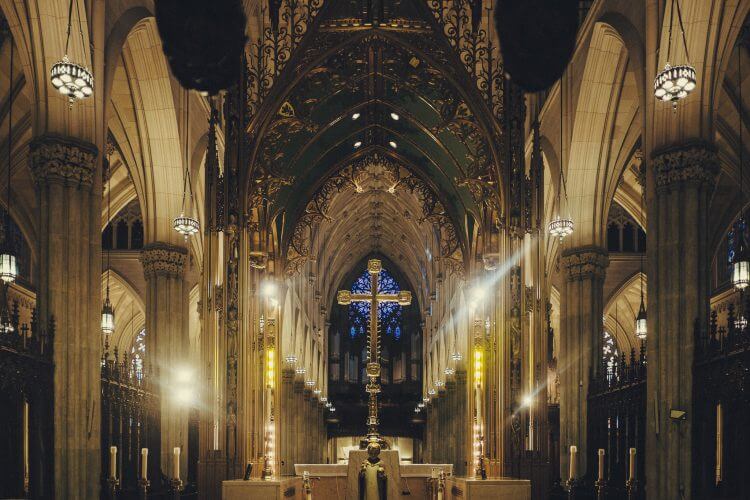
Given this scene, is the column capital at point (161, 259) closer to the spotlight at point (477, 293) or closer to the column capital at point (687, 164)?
the spotlight at point (477, 293)

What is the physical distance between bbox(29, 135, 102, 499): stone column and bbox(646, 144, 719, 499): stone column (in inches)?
362

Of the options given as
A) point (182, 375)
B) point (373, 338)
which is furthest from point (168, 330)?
point (373, 338)

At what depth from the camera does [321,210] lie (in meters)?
23.2

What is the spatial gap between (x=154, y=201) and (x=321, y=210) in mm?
4272

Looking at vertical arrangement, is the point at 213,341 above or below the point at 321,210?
below

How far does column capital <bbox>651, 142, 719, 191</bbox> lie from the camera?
15.9m

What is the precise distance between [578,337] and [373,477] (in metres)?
10.4

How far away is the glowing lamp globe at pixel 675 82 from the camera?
13.1 meters

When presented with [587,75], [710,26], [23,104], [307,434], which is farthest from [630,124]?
[307,434]

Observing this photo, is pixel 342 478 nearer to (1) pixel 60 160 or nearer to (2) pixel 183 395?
(2) pixel 183 395

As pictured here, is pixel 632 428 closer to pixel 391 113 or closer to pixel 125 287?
pixel 391 113

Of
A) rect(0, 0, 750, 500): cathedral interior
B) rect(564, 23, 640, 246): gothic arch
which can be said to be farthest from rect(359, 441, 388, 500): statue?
rect(564, 23, 640, 246): gothic arch

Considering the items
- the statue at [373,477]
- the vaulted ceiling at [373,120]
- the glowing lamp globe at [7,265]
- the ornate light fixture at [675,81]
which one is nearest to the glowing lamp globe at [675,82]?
the ornate light fixture at [675,81]

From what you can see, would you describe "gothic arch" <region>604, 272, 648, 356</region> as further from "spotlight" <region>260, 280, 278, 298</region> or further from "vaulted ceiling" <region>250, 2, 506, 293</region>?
"spotlight" <region>260, 280, 278, 298</region>
